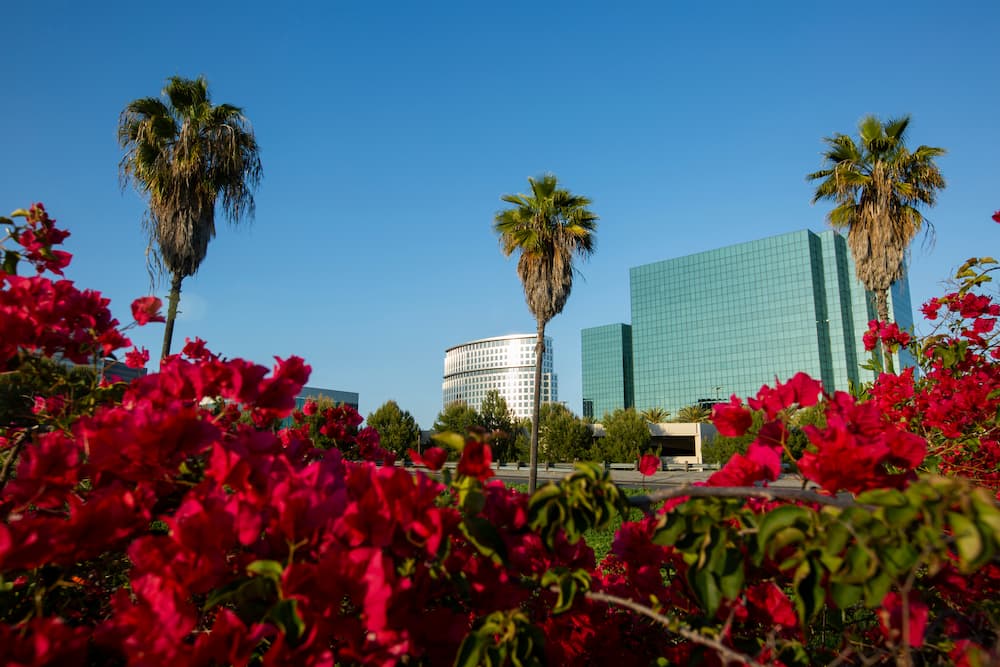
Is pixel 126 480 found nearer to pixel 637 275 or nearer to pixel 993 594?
pixel 993 594

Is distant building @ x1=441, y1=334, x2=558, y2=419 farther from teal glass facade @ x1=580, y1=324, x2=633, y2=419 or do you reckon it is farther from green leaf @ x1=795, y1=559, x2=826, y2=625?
green leaf @ x1=795, y1=559, x2=826, y2=625

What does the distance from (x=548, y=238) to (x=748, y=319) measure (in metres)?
80.3

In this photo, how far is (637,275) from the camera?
10112 centimetres

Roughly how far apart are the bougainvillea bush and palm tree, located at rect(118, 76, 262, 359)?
31.6ft

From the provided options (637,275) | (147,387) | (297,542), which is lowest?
(297,542)

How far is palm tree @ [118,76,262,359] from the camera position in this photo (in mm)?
9914

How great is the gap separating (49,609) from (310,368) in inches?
40.5

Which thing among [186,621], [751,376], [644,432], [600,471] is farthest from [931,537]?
[751,376]

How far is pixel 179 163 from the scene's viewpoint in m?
9.90

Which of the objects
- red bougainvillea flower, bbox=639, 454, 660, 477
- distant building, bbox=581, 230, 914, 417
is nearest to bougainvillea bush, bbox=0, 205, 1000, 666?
red bougainvillea flower, bbox=639, 454, 660, 477

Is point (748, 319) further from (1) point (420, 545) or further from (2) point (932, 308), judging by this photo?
(1) point (420, 545)

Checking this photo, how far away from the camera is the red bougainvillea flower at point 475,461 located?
1130 millimetres

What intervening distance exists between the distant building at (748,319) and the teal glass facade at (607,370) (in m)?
4.71

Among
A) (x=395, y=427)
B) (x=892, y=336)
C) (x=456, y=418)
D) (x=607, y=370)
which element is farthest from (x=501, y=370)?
(x=892, y=336)
